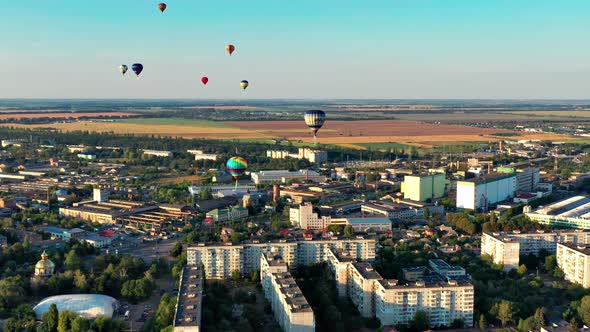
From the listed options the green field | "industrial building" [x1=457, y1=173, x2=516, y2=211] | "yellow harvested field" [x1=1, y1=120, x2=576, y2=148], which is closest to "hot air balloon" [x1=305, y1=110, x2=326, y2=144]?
"industrial building" [x1=457, y1=173, x2=516, y2=211]

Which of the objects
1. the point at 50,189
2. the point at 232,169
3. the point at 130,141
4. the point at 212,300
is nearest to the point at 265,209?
the point at 232,169

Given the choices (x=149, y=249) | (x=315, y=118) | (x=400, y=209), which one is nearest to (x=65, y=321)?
(x=149, y=249)

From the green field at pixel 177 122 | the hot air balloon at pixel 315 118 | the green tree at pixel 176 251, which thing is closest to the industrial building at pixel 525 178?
the hot air balloon at pixel 315 118

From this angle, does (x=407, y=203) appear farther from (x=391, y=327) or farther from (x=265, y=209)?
(x=391, y=327)

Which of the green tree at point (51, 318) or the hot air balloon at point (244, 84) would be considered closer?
the green tree at point (51, 318)

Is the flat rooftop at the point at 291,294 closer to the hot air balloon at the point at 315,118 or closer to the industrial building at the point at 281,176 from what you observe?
the hot air balloon at the point at 315,118

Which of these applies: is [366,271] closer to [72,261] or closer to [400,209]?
[72,261]
